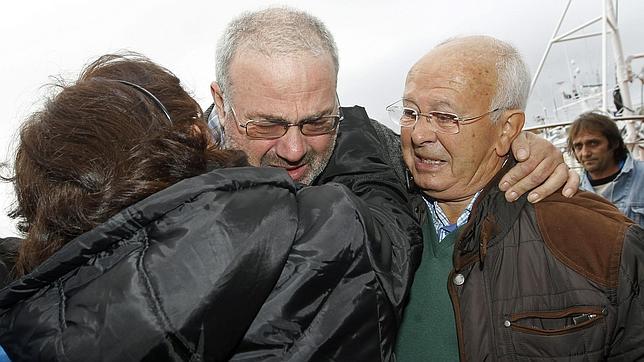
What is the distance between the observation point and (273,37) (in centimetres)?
220

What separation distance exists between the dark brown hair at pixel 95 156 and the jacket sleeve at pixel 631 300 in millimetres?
1347

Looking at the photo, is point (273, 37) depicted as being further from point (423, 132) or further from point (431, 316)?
point (431, 316)

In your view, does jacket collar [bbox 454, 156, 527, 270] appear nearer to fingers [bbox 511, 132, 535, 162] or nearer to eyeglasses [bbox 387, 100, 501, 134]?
fingers [bbox 511, 132, 535, 162]

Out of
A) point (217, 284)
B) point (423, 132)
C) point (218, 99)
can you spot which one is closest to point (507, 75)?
point (423, 132)

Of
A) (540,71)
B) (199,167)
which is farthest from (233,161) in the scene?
(540,71)

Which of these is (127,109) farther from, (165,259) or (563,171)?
(563,171)

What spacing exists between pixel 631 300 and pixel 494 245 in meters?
0.46

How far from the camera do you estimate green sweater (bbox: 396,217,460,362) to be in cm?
208

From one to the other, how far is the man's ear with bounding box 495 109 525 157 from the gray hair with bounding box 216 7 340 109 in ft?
2.38

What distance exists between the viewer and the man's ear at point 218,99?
2.37 meters

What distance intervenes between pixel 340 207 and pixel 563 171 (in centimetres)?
121

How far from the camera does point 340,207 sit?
1.23m

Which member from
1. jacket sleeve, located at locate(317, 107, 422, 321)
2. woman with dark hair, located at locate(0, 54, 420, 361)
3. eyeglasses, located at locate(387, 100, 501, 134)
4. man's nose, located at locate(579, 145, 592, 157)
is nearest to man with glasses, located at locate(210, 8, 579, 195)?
jacket sleeve, located at locate(317, 107, 422, 321)

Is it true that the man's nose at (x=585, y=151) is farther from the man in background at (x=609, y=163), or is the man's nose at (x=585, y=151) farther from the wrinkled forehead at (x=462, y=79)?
the wrinkled forehead at (x=462, y=79)
